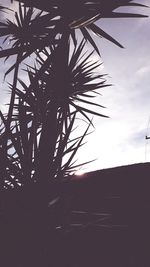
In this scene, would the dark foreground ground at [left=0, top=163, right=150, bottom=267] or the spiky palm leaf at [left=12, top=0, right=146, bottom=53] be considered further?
the spiky palm leaf at [left=12, top=0, right=146, bottom=53]

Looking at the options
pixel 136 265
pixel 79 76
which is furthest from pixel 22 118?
pixel 79 76

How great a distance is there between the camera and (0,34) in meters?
5.32

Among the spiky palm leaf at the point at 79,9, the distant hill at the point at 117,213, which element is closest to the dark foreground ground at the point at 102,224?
the distant hill at the point at 117,213

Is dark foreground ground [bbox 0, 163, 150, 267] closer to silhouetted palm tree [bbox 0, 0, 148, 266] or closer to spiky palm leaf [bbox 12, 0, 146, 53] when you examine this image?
silhouetted palm tree [bbox 0, 0, 148, 266]

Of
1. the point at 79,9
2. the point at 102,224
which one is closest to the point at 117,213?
the point at 102,224

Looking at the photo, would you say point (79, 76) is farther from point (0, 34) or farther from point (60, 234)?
point (60, 234)

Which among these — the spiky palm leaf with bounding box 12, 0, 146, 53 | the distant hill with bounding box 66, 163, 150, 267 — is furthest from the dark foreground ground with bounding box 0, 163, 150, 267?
the spiky palm leaf with bounding box 12, 0, 146, 53

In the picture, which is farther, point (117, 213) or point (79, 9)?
point (79, 9)

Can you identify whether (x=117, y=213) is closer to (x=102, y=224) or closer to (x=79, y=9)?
(x=102, y=224)

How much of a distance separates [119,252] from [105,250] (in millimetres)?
145

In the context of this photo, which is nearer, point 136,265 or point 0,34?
point 136,265

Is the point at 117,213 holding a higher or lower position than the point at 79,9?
lower

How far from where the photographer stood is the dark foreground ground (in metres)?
3.11

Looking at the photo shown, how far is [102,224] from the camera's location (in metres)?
3.36
